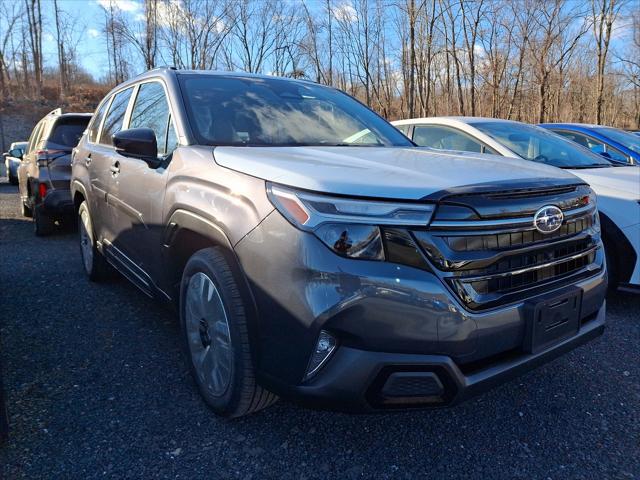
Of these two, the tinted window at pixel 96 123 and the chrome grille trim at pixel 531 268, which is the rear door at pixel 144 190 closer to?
the tinted window at pixel 96 123

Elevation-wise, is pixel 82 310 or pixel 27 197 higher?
pixel 27 197

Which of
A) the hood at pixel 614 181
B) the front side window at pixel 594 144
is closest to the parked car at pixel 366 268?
the hood at pixel 614 181

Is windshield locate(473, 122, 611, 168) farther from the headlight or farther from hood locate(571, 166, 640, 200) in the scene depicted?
the headlight

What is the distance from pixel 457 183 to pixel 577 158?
345 centimetres

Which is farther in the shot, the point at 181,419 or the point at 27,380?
the point at 27,380

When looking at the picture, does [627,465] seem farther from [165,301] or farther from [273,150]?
[165,301]

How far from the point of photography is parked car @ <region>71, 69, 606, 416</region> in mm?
1673

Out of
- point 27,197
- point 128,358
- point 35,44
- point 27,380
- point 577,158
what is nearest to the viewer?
point 27,380

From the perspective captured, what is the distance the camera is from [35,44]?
34562mm

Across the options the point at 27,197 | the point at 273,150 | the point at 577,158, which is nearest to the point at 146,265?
the point at 273,150

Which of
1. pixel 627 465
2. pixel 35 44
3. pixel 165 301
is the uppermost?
pixel 35 44

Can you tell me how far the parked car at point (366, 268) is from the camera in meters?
1.67

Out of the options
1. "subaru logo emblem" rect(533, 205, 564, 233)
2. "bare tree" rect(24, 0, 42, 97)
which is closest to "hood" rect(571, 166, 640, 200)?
"subaru logo emblem" rect(533, 205, 564, 233)

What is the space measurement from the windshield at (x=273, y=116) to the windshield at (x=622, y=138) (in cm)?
439
